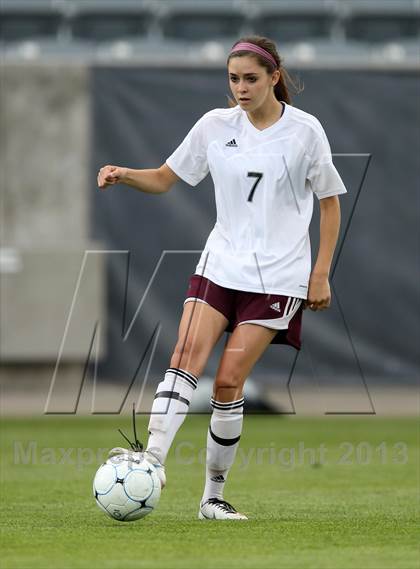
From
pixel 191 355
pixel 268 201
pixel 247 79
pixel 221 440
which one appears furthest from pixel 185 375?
pixel 247 79

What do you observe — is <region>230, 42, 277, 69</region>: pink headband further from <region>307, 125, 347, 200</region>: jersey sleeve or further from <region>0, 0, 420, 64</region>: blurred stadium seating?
<region>0, 0, 420, 64</region>: blurred stadium seating

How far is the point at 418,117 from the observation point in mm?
11812

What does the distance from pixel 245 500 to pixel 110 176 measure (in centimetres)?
190

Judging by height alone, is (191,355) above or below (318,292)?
below

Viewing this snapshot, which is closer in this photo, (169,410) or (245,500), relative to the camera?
(169,410)

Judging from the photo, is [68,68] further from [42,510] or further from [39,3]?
[42,510]

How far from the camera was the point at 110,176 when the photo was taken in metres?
5.16

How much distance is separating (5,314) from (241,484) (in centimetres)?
502

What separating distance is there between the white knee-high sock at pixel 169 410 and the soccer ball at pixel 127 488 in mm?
120

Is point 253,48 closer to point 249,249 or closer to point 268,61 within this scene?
point 268,61

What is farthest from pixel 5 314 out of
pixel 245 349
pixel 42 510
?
pixel 245 349

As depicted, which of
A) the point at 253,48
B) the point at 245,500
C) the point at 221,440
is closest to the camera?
the point at 253,48

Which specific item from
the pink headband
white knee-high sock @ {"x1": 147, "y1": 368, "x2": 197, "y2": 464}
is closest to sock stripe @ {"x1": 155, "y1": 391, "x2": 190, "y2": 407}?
white knee-high sock @ {"x1": 147, "y1": 368, "x2": 197, "y2": 464}

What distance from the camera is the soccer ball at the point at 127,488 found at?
4.75 meters
